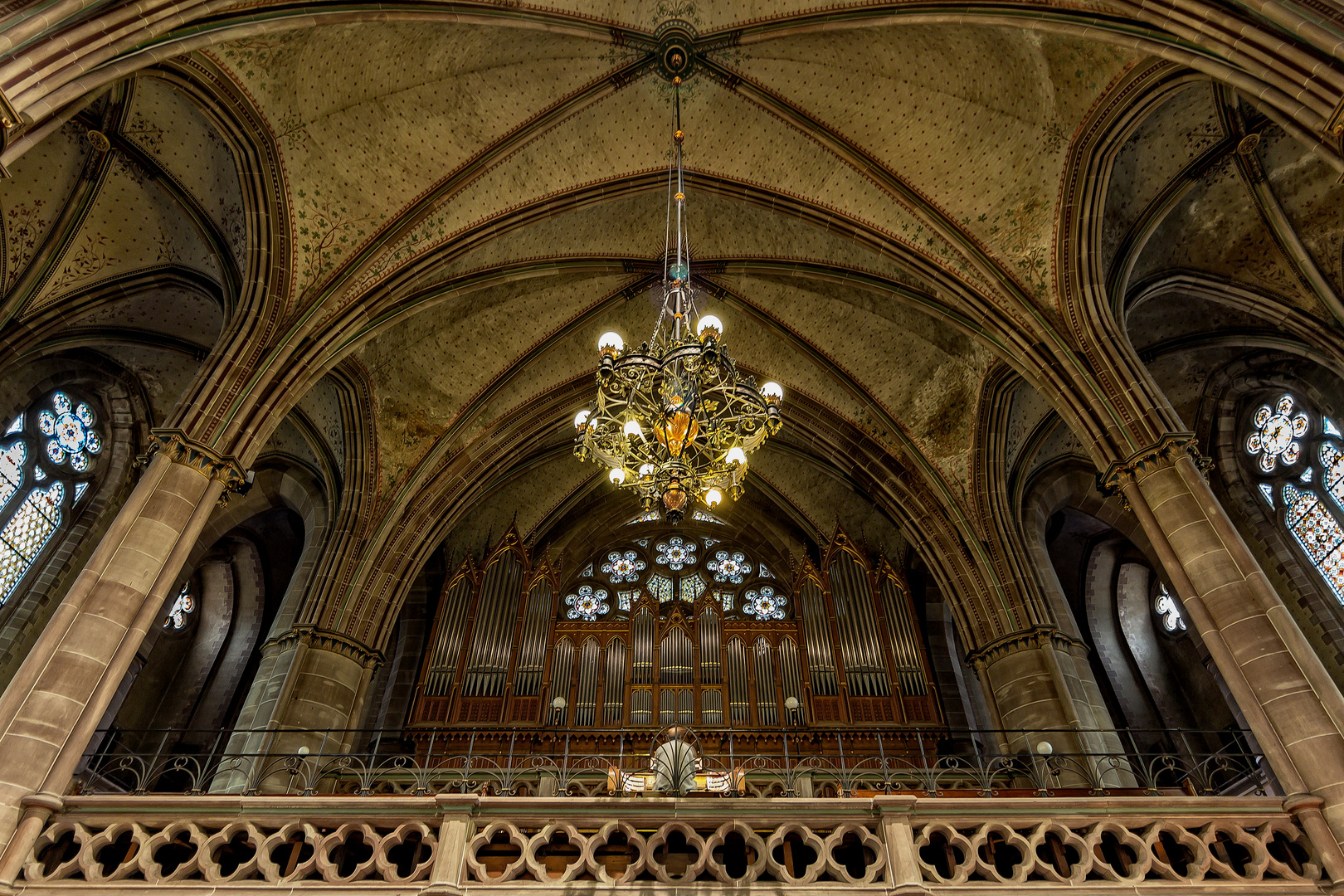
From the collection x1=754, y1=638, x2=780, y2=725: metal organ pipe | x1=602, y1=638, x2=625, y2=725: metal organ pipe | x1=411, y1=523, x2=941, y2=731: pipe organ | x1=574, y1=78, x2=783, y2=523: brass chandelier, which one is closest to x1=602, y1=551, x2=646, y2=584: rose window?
x1=411, y1=523, x2=941, y2=731: pipe organ

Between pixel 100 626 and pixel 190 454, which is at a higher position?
pixel 190 454

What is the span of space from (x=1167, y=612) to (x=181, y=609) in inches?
746

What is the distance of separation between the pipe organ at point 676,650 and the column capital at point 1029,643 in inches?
72.8

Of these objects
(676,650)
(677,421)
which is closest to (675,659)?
(676,650)

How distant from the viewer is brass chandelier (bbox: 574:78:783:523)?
283 inches

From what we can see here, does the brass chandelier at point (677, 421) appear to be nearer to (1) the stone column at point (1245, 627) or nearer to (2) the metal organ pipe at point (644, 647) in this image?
(1) the stone column at point (1245, 627)

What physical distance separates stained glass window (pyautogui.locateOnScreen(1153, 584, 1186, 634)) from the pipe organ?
4625 mm

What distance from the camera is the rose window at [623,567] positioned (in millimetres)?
17688

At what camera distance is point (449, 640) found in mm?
15148

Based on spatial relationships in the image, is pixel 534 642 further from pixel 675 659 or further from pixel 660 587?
pixel 660 587

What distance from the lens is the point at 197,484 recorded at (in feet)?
29.6

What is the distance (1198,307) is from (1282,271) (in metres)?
1.54

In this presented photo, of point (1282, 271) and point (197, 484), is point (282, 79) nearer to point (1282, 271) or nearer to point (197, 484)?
point (197, 484)

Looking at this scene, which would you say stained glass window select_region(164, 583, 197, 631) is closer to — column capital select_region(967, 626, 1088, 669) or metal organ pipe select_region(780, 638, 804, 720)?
metal organ pipe select_region(780, 638, 804, 720)
